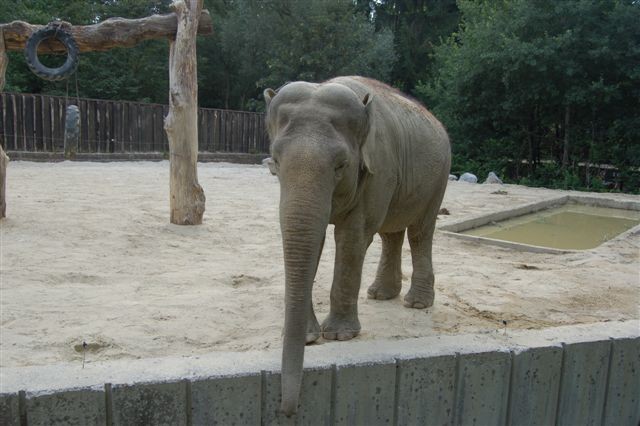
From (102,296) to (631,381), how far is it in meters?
3.60

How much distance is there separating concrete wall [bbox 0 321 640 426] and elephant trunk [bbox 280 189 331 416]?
147 mm

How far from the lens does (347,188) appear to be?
3279 mm

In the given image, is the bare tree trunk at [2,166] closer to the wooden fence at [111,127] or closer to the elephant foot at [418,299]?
the elephant foot at [418,299]

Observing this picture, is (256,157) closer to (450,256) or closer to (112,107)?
(112,107)

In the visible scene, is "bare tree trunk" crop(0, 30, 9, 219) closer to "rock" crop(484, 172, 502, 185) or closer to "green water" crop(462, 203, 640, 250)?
"green water" crop(462, 203, 640, 250)

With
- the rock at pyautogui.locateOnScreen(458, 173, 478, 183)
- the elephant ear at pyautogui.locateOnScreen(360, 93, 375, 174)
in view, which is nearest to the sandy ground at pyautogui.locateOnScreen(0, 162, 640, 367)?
the elephant ear at pyautogui.locateOnScreen(360, 93, 375, 174)

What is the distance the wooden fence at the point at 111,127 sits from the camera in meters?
17.6

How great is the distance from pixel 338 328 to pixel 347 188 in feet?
3.08

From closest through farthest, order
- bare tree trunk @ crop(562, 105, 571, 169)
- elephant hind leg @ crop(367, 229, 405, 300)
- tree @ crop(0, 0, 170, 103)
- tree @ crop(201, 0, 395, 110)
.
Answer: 1. elephant hind leg @ crop(367, 229, 405, 300)
2. bare tree trunk @ crop(562, 105, 571, 169)
3. tree @ crop(0, 0, 170, 103)
4. tree @ crop(201, 0, 395, 110)

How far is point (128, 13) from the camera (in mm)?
27391

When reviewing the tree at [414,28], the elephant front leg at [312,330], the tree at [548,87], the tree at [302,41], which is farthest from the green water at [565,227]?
the tree at [414,28]

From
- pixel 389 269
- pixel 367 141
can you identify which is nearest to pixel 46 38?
pixel 389 269

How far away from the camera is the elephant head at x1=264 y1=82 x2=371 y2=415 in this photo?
9.51 feet

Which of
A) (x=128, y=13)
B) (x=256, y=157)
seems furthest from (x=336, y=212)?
(x=128, y=13)
